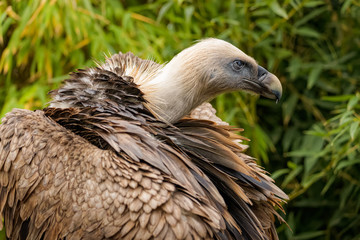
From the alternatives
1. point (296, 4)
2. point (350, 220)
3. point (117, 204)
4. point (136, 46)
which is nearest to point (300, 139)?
point (350, 220)

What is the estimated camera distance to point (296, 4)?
3.62 metres

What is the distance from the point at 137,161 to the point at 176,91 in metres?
0.32

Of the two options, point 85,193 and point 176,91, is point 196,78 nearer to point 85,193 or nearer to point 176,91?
point 176,91

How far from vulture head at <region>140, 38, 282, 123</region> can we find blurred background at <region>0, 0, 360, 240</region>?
1.04 m

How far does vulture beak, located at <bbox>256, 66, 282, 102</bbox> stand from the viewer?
7.03ft

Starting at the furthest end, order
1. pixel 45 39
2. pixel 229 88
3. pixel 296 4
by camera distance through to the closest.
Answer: pixel 296 4 < pixel 45 39 < pixel 229 88

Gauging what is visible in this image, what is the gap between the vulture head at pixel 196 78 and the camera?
2025 millimetres

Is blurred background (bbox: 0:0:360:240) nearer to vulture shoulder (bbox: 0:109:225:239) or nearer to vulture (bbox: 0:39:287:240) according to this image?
vulture (bbox: 0:39:287:240)

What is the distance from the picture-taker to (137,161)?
1.82 meters

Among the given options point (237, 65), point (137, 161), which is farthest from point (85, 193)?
point (237, 65)

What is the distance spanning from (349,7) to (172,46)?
117 centimetres

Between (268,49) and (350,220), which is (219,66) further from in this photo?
(350,220)

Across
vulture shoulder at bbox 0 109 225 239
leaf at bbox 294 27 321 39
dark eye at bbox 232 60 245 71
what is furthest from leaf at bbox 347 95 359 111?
vulture shoulder at bbox 0 109 225 239

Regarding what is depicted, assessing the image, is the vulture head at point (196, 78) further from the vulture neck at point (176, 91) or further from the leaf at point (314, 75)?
the leaf at point (314, 75)
